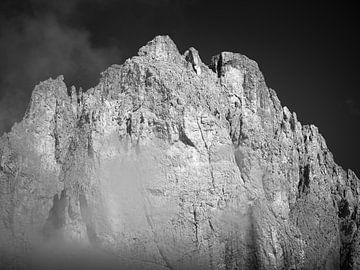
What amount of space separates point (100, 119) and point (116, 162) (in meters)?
10.3

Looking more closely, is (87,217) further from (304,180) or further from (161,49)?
(304,180)

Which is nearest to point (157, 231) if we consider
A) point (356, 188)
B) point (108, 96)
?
point (108, 96)

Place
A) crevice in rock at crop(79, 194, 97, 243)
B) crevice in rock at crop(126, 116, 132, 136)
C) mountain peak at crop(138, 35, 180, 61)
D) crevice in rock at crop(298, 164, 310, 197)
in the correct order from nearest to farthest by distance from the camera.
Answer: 1. crevice in rock at crop(79, 194, 97, 243)
2. crevice in rock at crop(126, 116, 132, 136)
3. crevice in rock at crop(298, 164, 310, 197)
4. mountain peak at crop(138, 35, 180, 61)

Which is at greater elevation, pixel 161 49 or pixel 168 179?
pixel 161 49

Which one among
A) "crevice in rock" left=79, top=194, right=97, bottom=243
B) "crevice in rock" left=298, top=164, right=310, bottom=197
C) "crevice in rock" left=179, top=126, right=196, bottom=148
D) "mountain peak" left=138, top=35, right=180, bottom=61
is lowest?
"crevice in rock" left=79, top=194, right=97, bottom=243

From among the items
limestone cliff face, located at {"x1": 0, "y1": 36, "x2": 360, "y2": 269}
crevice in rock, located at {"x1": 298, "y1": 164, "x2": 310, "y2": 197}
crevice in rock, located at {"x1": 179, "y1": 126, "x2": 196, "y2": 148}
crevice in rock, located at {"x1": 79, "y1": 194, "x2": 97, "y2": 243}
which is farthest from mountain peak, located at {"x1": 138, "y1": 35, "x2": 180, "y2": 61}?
crevice in rock, located at {"x1": 79, "y1": 194, "x2": 97, "y2": 243}

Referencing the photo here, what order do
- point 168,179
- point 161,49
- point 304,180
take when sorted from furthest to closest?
1. point 161,49
2. point 304,180
3. point 168,179

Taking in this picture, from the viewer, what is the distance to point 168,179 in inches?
6417

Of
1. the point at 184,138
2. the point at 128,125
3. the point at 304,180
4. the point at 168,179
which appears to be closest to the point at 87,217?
the point at 168,179

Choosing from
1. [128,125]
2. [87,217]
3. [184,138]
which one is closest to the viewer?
[87,217]

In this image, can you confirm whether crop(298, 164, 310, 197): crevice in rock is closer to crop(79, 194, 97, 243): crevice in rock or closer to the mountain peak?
the mountain peak

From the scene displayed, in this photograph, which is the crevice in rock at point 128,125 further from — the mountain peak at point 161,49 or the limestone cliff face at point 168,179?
the mountain peak at point 161,49

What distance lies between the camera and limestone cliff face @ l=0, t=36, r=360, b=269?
15712 cm

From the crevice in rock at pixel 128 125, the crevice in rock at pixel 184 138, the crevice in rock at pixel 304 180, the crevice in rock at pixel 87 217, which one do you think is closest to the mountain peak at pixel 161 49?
the crevice in rock at pixel 128 125
